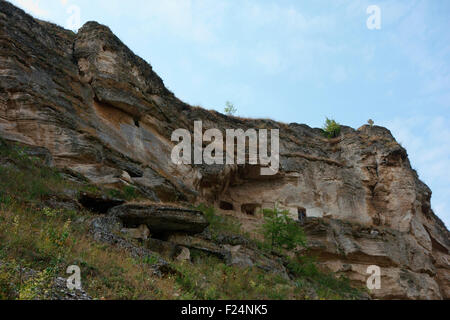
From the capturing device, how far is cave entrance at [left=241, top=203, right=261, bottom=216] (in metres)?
27.6

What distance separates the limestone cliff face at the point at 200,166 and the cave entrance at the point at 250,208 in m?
0.08

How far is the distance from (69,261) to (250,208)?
1972 cm

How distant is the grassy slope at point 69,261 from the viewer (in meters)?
8.00

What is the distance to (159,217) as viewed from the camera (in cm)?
1319

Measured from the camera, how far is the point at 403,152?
98.0 feet

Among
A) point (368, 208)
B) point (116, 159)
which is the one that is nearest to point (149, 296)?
point (116, 159)

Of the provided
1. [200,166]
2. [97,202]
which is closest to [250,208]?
[200,166]

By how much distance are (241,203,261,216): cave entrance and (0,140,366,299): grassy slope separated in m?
14.1
